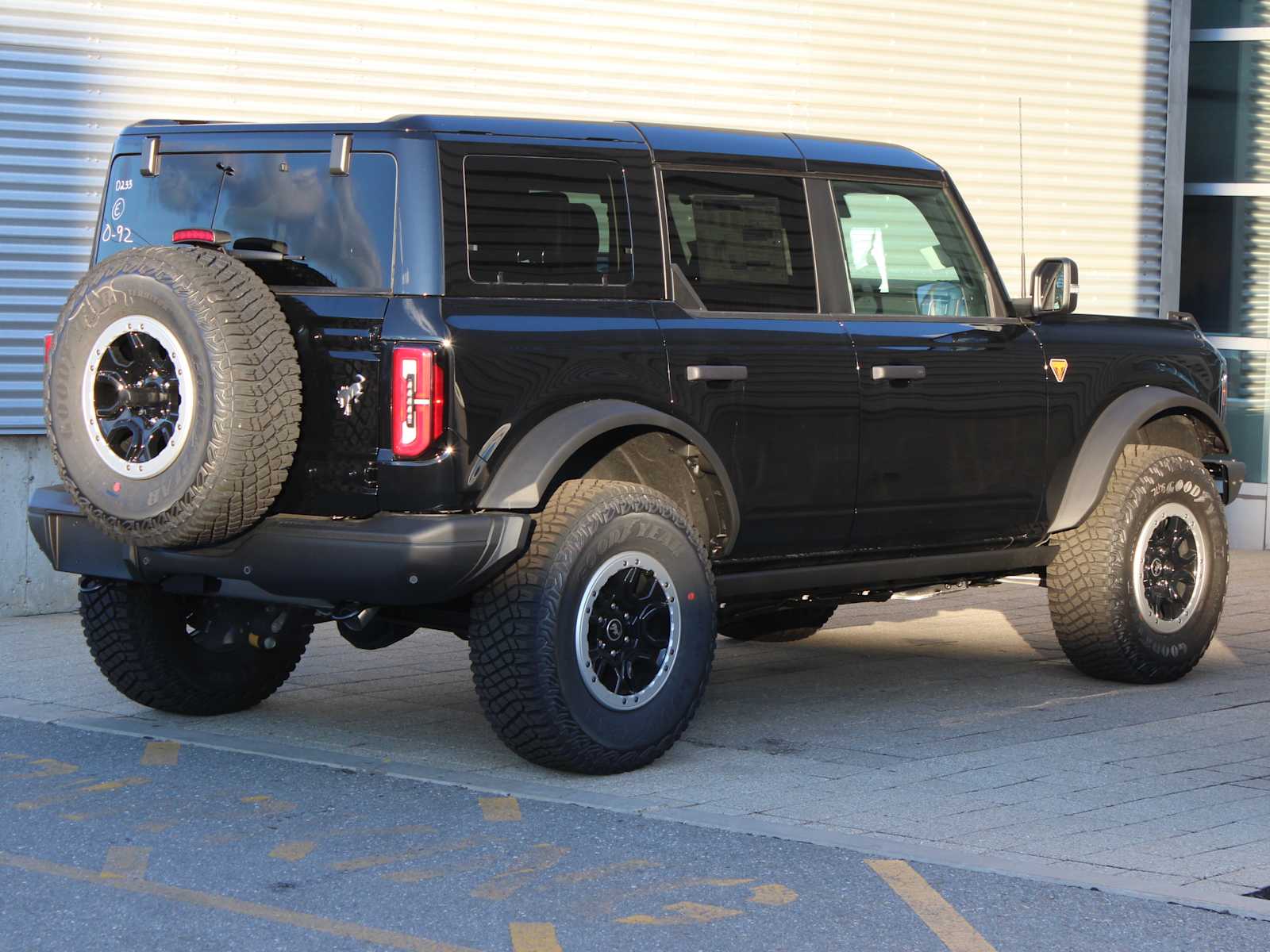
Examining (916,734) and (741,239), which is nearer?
(741,239)

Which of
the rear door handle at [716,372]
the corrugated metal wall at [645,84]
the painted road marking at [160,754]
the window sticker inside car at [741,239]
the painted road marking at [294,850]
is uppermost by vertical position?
the corrugated metal wall at [645,84]

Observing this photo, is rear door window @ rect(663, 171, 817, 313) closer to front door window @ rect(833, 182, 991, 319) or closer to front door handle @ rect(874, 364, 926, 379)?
front door window @ rect(833, 182, 991, 319)

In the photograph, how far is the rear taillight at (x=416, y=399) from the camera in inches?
233

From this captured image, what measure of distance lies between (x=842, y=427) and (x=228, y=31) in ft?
18.0

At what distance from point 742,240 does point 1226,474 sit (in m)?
2.93

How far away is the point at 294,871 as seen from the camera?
5.20 metres

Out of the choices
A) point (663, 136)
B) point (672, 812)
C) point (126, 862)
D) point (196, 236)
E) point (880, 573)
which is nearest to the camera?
point (126, 862)

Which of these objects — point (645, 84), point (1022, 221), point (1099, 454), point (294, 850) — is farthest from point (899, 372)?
point (645, 84)

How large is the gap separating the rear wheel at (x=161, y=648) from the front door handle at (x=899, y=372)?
227 centimetres

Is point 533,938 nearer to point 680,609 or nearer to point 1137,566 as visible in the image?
point 680,609

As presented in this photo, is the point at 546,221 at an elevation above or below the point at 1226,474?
above

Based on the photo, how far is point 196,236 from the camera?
6316 mm

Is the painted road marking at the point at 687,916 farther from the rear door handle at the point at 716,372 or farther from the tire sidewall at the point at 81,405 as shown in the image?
the rear door handle at the point at 716,372

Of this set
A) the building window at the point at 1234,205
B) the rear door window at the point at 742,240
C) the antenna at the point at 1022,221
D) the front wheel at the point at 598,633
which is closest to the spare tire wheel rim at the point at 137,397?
the front wheel at the point at 598,633
